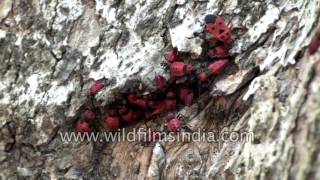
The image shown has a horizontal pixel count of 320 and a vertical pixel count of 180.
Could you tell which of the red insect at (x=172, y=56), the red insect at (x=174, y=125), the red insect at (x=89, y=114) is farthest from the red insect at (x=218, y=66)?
the red insect at (x=89, y=114)

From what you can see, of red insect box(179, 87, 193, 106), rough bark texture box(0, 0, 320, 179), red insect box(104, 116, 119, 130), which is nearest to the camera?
rough bark texture box(0, 0, 320, 179)

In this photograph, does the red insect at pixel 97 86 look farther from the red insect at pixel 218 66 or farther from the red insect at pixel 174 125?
the red insect at pixel 218 66

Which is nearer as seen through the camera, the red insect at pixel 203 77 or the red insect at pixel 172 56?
the red insect at pixel 203 77

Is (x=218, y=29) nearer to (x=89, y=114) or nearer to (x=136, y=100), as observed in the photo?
(x=136, y=100)

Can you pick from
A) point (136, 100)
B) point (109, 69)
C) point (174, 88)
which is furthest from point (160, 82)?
point (109, 69)

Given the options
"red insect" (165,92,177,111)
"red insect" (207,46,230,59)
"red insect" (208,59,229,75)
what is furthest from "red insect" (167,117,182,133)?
"red insect" (207,46,230,59)

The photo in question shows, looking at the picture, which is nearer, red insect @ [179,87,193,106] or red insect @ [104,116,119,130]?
red insect @ [179,87,193,106]

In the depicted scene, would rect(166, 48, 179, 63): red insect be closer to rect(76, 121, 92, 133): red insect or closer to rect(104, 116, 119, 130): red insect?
rect(104, 116, 119, 130): red insect
